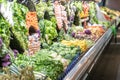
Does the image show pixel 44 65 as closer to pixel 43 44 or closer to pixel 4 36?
pixel 4 36

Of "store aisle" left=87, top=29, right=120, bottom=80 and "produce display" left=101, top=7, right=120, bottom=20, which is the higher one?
"produce display" left=101, top=7, right=120, bottom=20

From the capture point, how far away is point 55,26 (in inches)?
192

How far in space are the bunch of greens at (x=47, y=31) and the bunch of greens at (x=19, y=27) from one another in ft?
1.70

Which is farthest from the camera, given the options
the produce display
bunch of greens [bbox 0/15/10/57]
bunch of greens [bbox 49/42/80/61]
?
the produce display

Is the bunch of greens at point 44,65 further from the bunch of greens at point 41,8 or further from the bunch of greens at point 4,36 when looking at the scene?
the bunch of greens at point 41,8

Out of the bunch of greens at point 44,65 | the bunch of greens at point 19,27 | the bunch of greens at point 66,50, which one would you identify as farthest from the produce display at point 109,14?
the bunch of greens at point 44,65

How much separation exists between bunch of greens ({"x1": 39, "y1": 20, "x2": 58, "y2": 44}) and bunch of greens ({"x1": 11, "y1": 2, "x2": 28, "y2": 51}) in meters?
0.52

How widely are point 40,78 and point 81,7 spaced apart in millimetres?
5079

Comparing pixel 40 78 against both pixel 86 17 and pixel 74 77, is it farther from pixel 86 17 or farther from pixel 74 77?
pixel 86 17

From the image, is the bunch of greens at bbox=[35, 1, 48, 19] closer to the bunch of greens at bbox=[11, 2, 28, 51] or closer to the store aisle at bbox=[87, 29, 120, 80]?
the bunch of greens at bbox=[11, 2, 28, 51]

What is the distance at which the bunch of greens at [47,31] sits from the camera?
14.1 ft

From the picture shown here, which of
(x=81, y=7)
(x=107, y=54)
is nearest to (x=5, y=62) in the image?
(x=81, y=7)

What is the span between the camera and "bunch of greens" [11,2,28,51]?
340cm

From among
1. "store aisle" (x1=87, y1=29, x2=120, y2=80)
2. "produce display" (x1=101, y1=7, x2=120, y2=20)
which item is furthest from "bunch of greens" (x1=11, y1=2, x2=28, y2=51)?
"produce display" (x1=101, y1=7, x2=120, y2=20)
